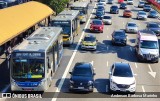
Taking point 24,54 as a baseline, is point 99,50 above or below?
below

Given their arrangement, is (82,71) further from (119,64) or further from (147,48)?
(147,48)

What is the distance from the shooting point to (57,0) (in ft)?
203

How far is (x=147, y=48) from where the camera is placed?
116ft

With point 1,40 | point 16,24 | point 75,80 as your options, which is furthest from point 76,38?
point 75,80

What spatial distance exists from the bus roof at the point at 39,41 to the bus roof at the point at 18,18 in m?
2.60

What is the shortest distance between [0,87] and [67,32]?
50.0ft

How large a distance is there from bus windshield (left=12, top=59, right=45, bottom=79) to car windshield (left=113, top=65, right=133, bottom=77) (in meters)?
5.41

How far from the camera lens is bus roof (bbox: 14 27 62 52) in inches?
956

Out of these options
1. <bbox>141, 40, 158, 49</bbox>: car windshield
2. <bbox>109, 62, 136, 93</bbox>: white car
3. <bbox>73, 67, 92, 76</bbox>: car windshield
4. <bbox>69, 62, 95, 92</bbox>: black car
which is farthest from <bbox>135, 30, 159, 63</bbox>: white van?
<bbox>69, 62, 95, 92</bbox>: black car

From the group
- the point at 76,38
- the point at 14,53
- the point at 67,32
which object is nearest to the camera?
the point at 14,53

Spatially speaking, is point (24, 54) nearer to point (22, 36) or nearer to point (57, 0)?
point (22, 36)

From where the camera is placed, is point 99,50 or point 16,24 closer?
point 16,24

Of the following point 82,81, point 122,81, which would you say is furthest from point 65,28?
point 122,81

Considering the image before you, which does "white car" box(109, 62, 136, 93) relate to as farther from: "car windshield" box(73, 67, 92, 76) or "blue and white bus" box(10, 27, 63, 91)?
"blue and white bus" box(10, 27, 63, 91)
